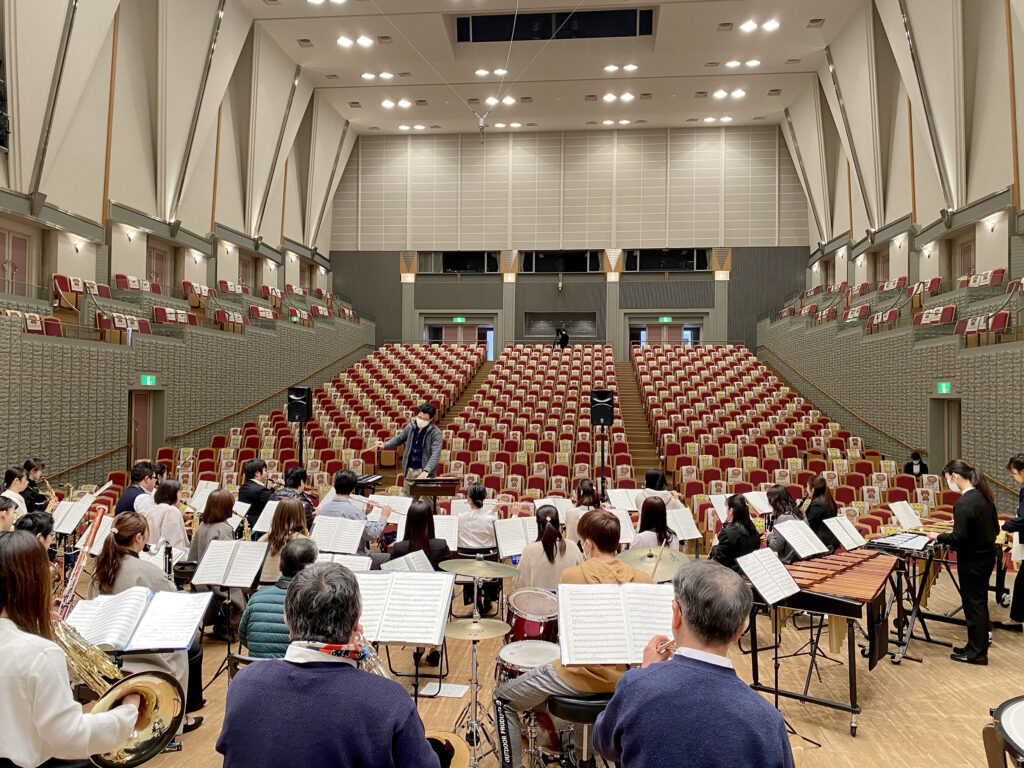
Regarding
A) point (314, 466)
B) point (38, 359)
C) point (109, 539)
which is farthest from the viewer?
point (314, 466)

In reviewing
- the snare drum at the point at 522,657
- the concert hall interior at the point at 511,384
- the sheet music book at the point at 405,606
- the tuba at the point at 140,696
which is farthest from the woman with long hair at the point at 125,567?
the snare drum at the point at 522,657

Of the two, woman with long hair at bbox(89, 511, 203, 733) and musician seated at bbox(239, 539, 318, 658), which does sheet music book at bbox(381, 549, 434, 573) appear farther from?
woman with long hair at bbox(89, 511, 203, 733)

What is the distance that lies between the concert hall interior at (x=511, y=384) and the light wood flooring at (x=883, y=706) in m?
0.03

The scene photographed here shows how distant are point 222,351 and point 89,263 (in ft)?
9.74

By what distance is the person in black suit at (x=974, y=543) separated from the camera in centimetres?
486

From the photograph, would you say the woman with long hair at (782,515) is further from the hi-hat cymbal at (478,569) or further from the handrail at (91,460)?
the handrail at (91,460)

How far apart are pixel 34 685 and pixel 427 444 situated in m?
5.81

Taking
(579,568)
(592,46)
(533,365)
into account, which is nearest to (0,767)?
(579,568)

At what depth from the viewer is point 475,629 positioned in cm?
335

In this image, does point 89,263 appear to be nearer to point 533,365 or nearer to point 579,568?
Answer: point 533,365

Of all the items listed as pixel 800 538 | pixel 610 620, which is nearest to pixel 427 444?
pixel 800 538

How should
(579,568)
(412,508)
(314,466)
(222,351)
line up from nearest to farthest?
(579,568) < (412,508) < (314,466) < (222,351)

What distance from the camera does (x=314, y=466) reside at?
10.9m

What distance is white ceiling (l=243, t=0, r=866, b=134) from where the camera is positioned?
16.2 meters
